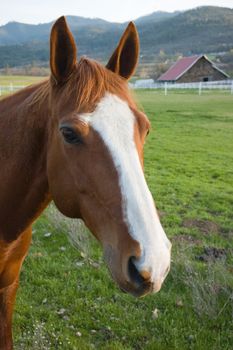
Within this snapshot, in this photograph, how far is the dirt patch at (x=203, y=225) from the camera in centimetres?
635

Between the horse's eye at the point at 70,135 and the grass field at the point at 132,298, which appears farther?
the grass field at the point at 132,298

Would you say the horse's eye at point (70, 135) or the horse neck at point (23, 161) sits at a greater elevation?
the horse's eye at point (70, 135)

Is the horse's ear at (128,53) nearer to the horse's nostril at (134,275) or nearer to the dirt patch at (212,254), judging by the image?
the horse's nostril at (134,275)

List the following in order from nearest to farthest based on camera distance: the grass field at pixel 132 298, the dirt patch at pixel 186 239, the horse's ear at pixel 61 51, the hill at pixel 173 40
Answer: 1. the horse's ear at pixel 61 51
2. the grass field at pixel 132 298
3. the dirt patch at pixel 186 239
4. the hill at pixel 173 40

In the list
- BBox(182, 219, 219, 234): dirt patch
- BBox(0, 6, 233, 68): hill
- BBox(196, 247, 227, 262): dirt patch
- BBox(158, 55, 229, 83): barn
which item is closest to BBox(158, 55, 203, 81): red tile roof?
BBox(158, 55, 229, 83): barn

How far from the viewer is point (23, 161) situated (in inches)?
104

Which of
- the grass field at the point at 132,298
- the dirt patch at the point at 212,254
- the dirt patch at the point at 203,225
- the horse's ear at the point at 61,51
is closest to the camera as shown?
the horse's ear at the point at 61,51

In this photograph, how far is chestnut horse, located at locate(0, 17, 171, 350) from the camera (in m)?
1.90

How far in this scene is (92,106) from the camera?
7.04ft

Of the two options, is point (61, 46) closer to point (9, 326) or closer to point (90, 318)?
point (9, 326)

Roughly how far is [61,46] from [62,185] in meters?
0.85

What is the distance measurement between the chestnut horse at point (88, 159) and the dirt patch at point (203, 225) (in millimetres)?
4094

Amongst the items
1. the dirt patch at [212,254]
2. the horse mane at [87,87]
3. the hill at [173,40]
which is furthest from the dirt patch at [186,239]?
the hill at [173,40]

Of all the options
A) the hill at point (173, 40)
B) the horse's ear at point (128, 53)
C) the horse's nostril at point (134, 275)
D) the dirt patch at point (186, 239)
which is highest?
the horse's ear at point (128, 53)
